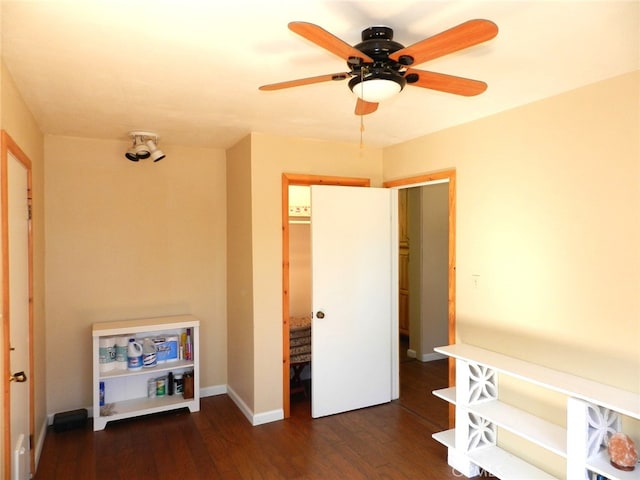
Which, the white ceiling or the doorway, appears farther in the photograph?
the doorway

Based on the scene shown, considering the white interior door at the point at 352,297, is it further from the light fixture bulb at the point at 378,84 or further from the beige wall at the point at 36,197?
the beige wall at the point at 36,197

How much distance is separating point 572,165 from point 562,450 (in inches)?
60.4

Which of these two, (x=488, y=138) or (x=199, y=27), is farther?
(x=488, y=138)

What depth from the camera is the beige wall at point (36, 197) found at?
87.5 inches

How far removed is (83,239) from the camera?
3633 millimetres

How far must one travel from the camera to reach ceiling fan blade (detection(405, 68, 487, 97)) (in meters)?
1.67

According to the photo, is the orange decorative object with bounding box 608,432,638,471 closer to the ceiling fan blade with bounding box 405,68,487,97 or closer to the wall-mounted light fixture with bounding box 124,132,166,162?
the ceiling fan blade with bounding box 405,68,487,97

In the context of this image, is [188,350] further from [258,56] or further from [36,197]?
[258,56]

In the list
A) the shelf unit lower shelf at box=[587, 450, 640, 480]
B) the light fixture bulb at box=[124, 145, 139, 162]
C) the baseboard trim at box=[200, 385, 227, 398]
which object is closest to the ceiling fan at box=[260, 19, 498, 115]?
the shelf unit lower shelf at box=[587, 450, 640, 480]

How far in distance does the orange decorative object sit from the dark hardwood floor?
1059 mm

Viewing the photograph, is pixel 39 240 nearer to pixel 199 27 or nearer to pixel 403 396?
pixel 199 27

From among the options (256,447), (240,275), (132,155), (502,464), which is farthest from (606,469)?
(132,155)

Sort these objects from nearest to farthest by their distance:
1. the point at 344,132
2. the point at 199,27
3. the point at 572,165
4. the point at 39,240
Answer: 1. the point at 199,27
2. the point at 572,165
3. the point at 39,240
4. the point at 344,132

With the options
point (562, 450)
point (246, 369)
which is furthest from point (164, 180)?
point (562, 450)
